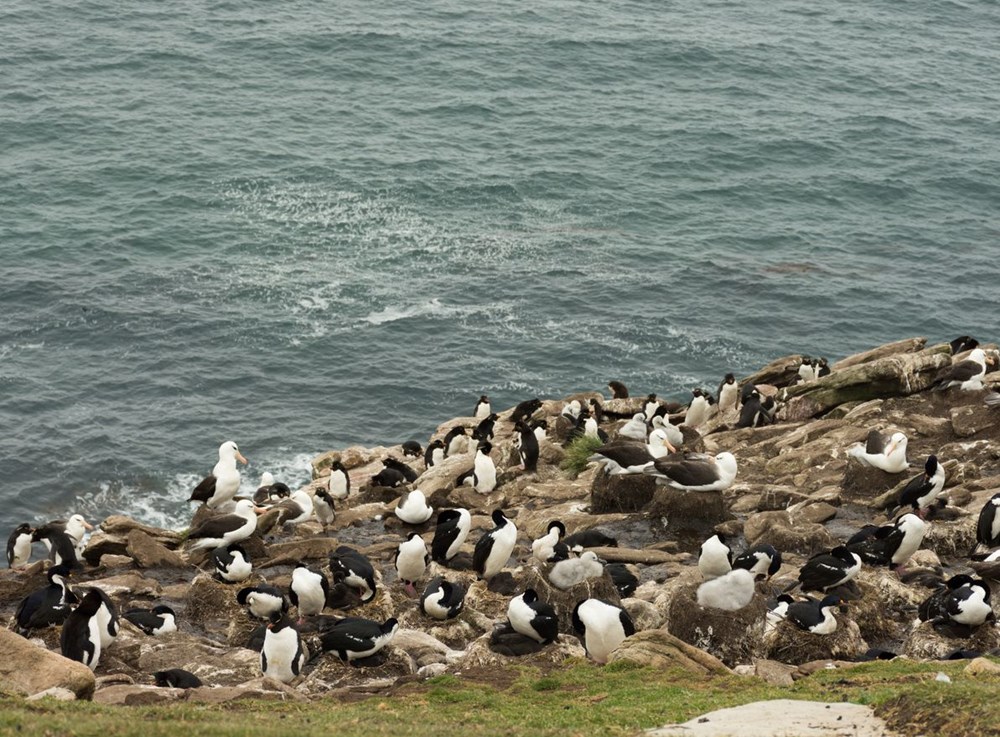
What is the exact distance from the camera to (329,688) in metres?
21.9

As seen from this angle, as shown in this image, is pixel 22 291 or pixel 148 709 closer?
pixel 148 709

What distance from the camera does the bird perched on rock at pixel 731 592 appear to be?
2234 cm

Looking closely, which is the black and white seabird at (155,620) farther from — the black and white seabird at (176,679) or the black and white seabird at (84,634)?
the black and white seabird at (176,679)

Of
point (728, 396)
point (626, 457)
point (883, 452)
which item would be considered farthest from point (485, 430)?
point (883, 452)

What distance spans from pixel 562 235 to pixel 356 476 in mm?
32908

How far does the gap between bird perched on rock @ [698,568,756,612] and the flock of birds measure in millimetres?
21

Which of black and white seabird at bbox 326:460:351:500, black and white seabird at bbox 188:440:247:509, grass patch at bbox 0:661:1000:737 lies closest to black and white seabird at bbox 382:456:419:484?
black and white seabird at bbox 326:460:351:500

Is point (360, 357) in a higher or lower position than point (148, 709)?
lower

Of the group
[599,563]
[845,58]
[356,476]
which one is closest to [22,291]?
[356,476]

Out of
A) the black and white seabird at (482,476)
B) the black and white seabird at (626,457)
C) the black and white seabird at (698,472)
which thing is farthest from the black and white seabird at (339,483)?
the black and white seabird at (698,472)

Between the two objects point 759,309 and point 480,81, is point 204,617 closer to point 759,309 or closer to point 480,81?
point 759,309

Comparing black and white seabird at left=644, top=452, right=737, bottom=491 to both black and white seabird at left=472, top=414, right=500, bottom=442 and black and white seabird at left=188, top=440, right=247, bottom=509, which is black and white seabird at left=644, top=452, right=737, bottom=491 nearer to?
black and white seabird at left=472, top=414, right=500, bottom=442

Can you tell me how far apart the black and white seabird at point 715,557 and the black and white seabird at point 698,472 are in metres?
4.20

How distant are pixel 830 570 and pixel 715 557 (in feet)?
7.03
